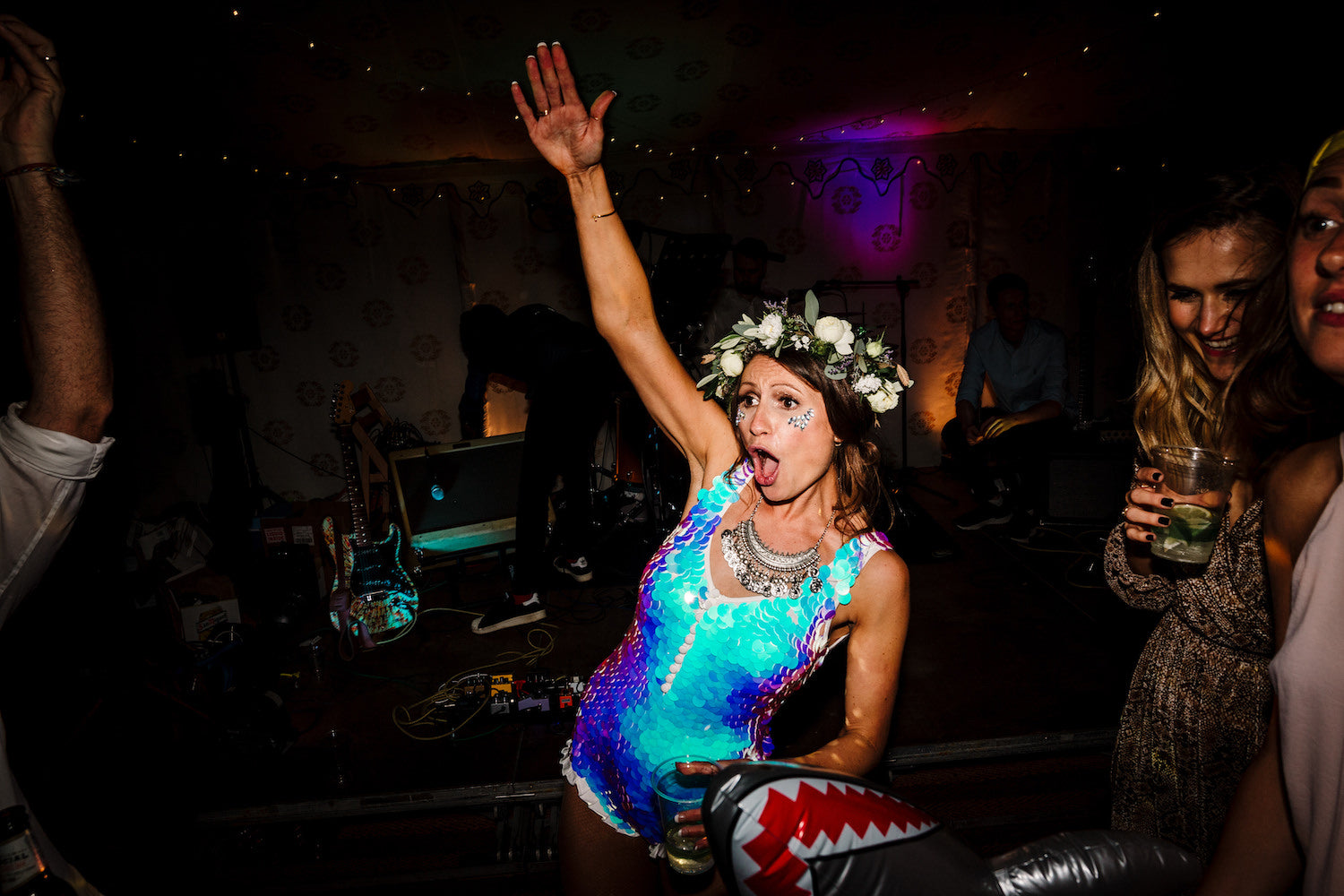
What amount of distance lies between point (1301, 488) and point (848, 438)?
89 centimetres

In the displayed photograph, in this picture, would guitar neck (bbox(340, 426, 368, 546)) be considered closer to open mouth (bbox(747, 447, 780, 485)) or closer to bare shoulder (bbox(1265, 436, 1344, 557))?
open mouth (bbox(747, 447, 780, 485))

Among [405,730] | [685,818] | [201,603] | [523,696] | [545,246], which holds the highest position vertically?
[545,246]

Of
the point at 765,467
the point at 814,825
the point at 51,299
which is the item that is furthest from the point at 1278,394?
the point at 51,299

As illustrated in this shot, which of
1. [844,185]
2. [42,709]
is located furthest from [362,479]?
[844,185]

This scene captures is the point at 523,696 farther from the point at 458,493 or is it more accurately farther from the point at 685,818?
the point at 685,818

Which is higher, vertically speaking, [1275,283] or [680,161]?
[680,161]

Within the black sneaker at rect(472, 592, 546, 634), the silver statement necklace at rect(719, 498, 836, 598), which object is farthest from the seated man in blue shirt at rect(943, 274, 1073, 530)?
the silver statement necklace at rect(719, 498, 836, 598)

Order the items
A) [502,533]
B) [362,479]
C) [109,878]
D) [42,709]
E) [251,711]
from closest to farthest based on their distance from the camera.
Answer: [109,878] < [42,709] < [251,711] < [362,479] < [502,533]

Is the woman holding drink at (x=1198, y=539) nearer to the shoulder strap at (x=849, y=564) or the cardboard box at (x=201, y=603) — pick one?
the shoulder strap at (x=849, y=564)

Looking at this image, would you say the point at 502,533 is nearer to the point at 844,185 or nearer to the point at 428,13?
the point at 428,13

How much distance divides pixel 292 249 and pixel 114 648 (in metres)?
5.29

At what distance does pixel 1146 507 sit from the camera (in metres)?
1.52

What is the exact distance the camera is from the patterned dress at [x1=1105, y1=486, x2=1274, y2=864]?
4.59 feet

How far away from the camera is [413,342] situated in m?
7.08
